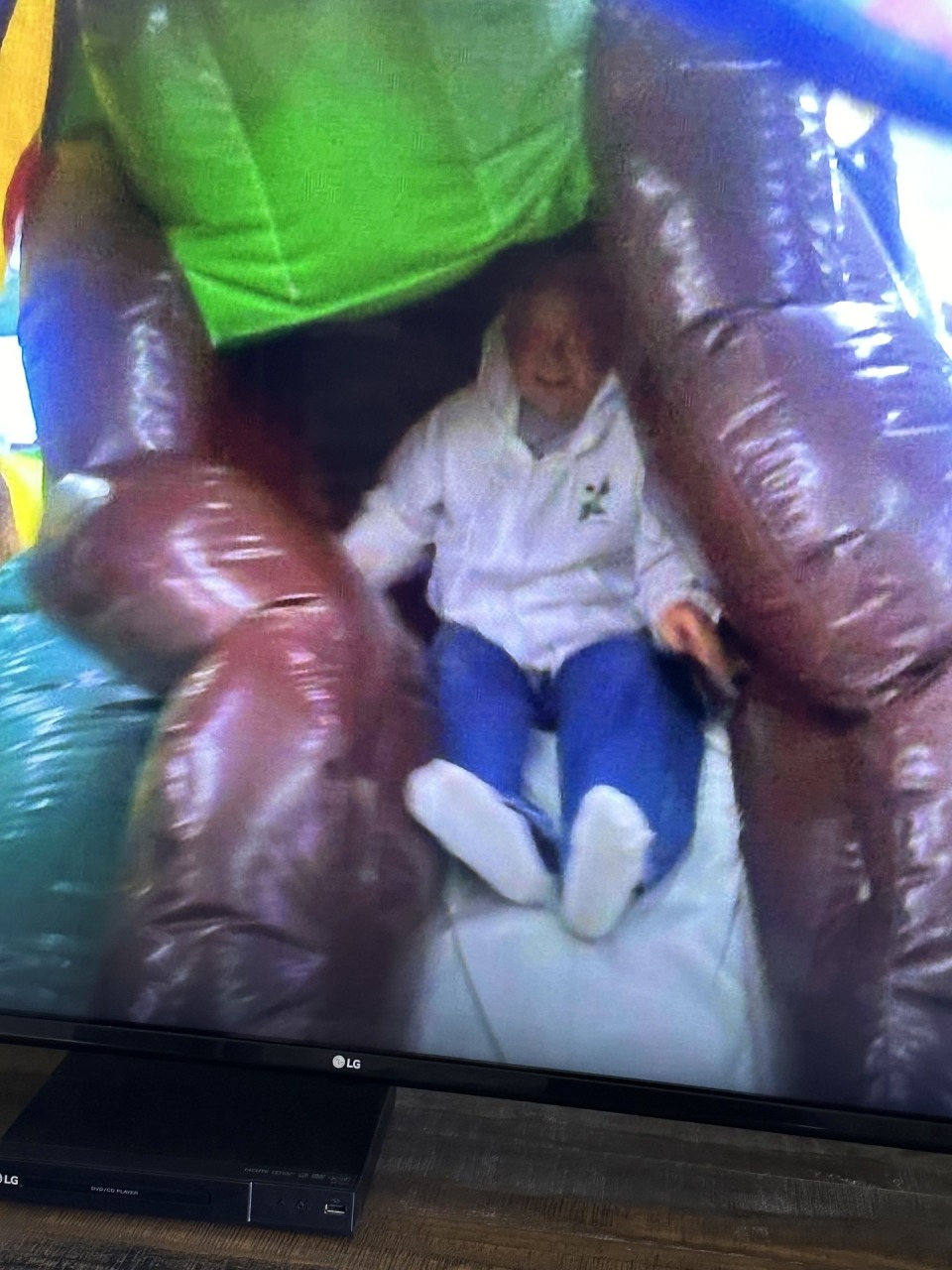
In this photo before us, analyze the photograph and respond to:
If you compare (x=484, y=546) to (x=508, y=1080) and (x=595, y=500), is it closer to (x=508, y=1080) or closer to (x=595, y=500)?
(x=595, y=500)

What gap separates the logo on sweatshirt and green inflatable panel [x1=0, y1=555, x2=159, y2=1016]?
0.45 m

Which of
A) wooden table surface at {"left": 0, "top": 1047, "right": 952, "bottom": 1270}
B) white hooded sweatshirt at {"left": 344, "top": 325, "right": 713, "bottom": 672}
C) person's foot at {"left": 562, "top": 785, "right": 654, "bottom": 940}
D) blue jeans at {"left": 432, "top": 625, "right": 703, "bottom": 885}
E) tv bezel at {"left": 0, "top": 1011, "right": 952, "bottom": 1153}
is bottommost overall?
wooden table surface at {"left": 0, "top": 1047, "right": 952, "bottom": 1270}

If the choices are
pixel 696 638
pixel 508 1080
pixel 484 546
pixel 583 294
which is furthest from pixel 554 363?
pixel 508 1080

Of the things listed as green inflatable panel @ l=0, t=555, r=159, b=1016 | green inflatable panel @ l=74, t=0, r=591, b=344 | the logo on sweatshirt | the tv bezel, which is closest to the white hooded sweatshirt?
the logo on sweatshirt

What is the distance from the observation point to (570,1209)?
3.75 ft

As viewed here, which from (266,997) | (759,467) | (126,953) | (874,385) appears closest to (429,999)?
(266,997)

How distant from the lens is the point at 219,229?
1126mm

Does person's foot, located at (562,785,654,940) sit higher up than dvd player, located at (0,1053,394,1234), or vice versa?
person's foot, located at (562,785,654,940)

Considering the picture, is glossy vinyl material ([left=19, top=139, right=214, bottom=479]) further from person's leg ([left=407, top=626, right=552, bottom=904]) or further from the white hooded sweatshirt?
person's leg ([left=407, top=626, right=552, bottom=904])

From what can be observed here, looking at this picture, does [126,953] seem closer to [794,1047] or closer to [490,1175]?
[490,1175]

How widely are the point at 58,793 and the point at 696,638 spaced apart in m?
0.64

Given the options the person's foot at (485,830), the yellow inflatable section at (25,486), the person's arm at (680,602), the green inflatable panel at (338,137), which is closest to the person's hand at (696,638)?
the person's arm at (680,602)

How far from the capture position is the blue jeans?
111 cm

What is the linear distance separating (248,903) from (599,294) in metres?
0.66
